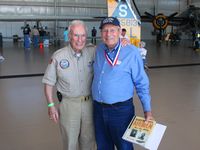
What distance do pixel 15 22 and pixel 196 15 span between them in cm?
1431

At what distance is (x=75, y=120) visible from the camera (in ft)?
8.07

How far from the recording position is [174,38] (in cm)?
2228

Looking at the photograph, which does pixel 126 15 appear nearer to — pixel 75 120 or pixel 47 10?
pixel 75 120

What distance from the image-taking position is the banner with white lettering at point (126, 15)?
4520 millimetres

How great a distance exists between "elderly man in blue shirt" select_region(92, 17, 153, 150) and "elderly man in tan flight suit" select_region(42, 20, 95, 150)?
120 millimetres

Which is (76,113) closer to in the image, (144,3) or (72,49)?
(72,49)

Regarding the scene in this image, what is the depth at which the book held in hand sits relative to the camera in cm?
213

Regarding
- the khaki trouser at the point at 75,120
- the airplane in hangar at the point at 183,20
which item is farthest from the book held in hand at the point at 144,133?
the airplane in hangar at the point at 183,20

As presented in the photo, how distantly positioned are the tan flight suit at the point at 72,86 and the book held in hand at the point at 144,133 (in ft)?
1.47

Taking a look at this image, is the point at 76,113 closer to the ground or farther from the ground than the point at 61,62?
closer to the ground

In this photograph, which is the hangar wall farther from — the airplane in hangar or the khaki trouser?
the khaki trouser

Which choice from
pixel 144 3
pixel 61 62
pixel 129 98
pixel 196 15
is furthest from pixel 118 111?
pixel 144 3

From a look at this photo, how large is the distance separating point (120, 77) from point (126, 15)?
2602 mm

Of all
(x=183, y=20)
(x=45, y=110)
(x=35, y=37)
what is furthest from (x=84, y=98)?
(x=183, y=20)
